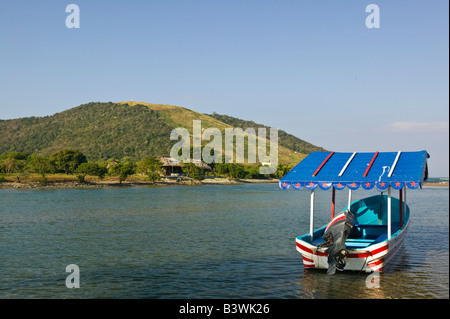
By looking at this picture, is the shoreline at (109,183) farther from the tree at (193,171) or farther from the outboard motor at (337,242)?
the outboard motor at (337,242)

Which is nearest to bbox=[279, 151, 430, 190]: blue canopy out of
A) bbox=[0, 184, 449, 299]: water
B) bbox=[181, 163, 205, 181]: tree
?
bbox=[0, 184, 449, 299]: water

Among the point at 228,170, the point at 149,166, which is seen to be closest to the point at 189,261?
the point at 149,166

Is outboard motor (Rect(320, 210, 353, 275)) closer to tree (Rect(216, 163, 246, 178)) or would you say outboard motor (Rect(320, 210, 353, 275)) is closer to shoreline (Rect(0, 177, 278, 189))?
shoreline (Rect(0, 177, 278, 189))

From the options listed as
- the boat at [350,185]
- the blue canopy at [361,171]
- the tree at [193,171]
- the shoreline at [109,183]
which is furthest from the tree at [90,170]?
the blue canopy at [361,171]

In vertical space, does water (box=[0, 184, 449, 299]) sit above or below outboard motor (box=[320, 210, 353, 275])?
below

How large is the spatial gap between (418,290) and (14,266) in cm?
1670

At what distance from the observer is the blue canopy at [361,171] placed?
659 inches

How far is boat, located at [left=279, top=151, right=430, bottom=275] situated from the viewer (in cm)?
1658

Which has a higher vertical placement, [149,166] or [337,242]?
[149,166]

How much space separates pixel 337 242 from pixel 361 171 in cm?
332

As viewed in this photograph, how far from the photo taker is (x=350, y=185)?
17141 mm

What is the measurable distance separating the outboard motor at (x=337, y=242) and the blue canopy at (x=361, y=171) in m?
1.42

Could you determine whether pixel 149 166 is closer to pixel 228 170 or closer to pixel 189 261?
pixel 228 170
